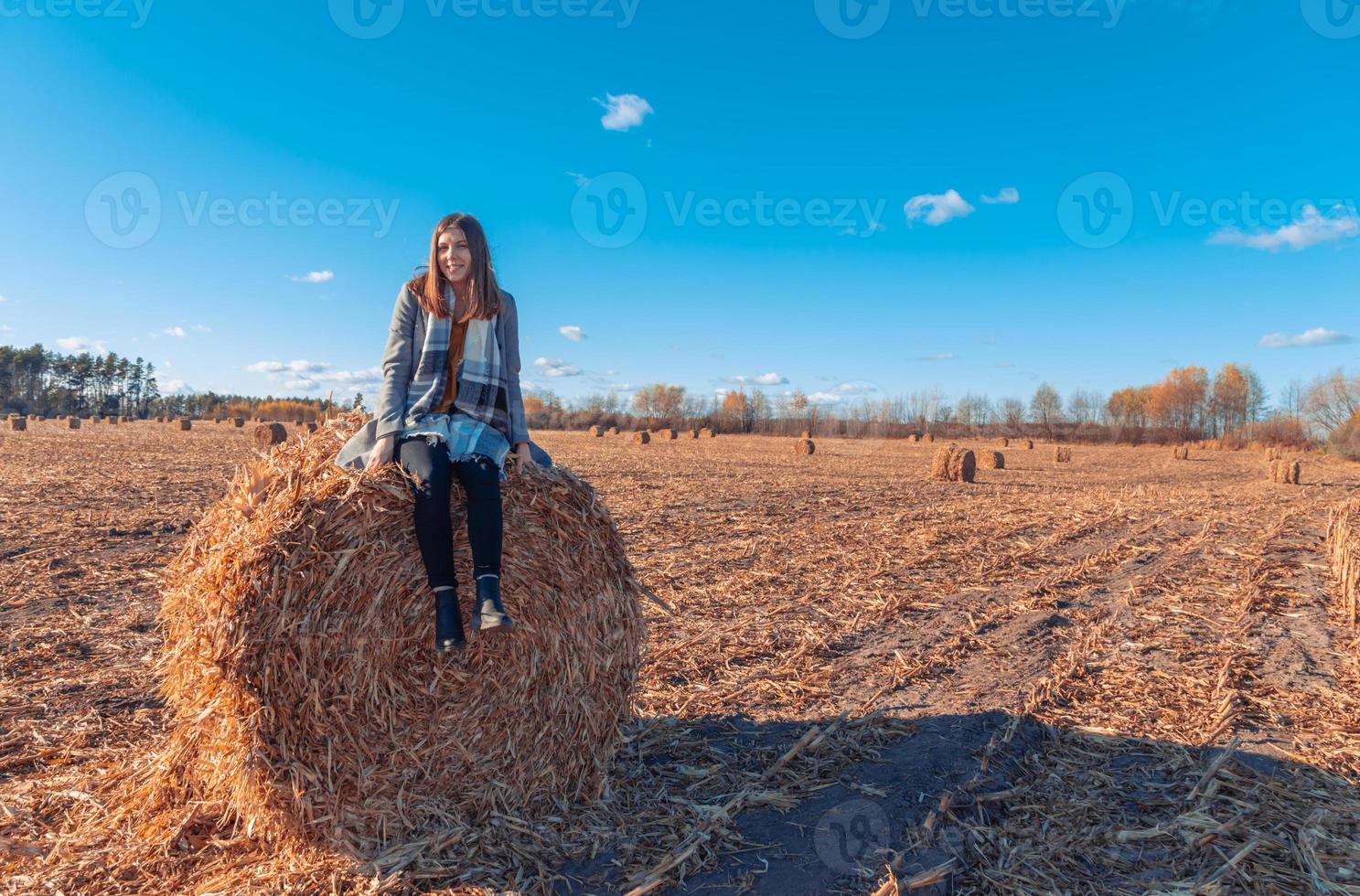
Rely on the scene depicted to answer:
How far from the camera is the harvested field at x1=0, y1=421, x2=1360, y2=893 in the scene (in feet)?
10.5

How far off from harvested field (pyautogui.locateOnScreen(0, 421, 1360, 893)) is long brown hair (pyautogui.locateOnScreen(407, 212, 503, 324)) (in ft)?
4.27

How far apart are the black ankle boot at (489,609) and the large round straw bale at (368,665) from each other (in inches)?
10.0

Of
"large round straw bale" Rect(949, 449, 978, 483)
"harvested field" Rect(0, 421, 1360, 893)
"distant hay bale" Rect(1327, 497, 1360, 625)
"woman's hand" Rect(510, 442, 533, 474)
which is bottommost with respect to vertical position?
"harvested field" Rect(0, 421, 1360, 893)

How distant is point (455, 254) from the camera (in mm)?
3838

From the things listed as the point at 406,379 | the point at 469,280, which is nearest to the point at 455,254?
the point at 469,280

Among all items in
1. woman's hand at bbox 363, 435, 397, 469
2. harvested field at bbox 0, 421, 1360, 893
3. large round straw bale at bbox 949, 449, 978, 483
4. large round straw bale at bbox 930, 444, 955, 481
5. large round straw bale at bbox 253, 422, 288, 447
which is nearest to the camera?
harvested field at bbox 0, 421, 1360, 893

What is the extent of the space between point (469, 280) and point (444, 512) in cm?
124

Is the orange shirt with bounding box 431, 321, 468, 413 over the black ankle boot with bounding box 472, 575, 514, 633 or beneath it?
over

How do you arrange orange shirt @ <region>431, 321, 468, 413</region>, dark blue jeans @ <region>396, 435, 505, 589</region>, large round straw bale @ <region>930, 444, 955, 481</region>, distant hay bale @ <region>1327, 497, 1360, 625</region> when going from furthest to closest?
large round straw bale @ <region>930, 444, 955, 481</region> → distant hay bale @ <region>1327, 497, 1360, 625</region> → orange shirt @ <region>431, 321, 468, 413</region> → dark blue jeans @ <region>396, 435, 505, 589</region>

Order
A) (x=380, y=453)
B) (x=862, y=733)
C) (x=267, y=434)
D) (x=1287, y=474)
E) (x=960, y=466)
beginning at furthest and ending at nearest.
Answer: (x=267, y=434) < (x=1287, y=474) < (x=960, y=466) < (x=862, y=733) < (x=380, y=453)

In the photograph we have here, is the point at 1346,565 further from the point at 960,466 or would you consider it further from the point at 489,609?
the point at 960,466

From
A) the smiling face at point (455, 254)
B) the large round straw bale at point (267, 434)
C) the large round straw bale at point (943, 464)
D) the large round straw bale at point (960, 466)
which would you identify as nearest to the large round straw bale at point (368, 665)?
the smiling face at point (455, 254)

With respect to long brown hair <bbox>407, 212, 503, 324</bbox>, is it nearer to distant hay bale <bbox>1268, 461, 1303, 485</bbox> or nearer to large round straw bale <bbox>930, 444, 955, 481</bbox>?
large round straw bale <bbox>930, 444, 955, 481</bbox>

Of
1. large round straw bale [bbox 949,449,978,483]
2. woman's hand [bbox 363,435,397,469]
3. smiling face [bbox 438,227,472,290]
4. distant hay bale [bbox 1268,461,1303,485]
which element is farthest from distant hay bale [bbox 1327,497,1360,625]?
distant hay bale [bbox 1268,461,1303,485]
